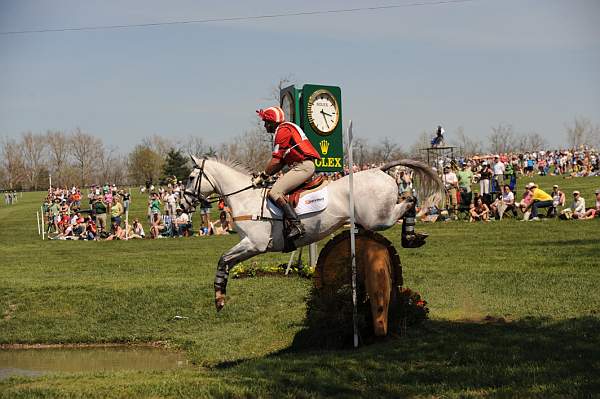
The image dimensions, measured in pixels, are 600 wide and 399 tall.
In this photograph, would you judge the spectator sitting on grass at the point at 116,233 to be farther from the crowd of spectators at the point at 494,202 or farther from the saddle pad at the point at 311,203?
the saddle pad at the point at 311,203

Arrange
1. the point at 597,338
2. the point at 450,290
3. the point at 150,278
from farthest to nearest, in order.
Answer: the point at 150,278 < the point at 450,290 < the point at 597,338

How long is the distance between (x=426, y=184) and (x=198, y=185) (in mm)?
3545

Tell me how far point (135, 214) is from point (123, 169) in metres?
80.6

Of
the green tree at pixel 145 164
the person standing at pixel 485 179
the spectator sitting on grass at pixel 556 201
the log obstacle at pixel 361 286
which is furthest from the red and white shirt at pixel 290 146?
the green tree at pixel 145 164

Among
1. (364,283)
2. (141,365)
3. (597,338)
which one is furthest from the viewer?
(141,365)

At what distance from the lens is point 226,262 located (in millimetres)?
11430

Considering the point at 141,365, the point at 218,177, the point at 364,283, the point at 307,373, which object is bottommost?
the point at 141,365

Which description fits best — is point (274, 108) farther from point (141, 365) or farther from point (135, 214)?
point (135, 214)

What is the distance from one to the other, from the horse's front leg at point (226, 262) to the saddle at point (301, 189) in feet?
2.78

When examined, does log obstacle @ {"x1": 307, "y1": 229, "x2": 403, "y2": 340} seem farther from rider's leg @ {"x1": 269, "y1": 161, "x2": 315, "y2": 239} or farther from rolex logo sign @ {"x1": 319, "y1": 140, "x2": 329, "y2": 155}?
rolex logo sign @ {"x1": 319, "y1": 140, "x2": 329, "y2": 155}

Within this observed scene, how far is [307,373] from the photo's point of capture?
9312 mm

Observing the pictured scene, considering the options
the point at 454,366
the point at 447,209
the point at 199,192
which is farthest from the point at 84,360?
the point at 447,209

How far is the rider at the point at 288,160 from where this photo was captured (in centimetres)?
1146

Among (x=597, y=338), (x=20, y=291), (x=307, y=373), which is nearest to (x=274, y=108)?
(x=307, y=373)
